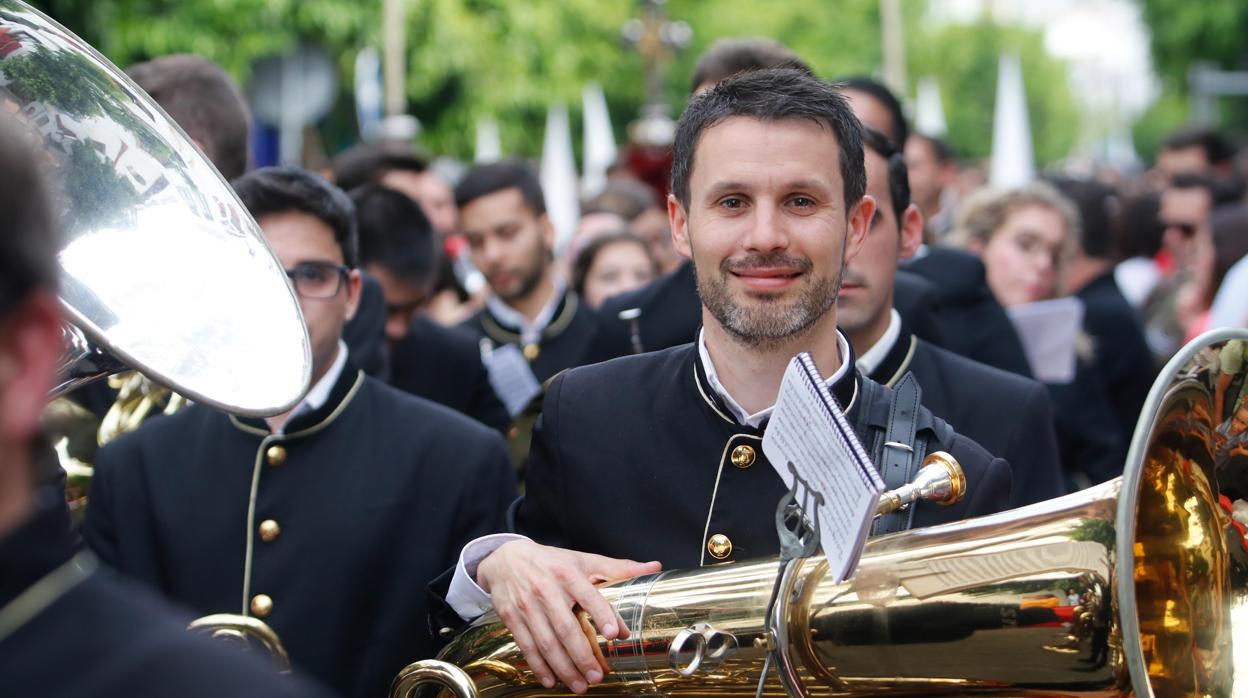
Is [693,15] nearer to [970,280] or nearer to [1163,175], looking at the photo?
[1163,175]

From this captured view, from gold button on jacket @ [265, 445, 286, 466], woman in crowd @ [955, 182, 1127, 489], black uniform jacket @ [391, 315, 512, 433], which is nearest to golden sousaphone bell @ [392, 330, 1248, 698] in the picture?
gold button on jacket @ [265, 445, 286, 466]

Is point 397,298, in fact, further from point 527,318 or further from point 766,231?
point 766,231

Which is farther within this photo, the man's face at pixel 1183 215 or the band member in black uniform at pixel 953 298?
the man's face at pixel 1183 215

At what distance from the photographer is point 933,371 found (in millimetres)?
3465

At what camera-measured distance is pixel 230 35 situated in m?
22.0

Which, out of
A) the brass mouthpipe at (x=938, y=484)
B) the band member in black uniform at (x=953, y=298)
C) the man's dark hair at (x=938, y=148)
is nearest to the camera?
the brass mouthpipe at (x=938, y=484)

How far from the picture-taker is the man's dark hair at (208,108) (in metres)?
4.17

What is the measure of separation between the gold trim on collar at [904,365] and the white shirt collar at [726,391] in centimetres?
72

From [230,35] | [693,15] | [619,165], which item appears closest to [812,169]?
[619,165]

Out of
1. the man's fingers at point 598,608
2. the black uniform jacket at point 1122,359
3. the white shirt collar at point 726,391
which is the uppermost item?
the white shirt collar at point 726,391

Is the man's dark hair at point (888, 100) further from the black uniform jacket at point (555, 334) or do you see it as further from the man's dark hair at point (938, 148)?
the man's dark hair at point (938, 148)

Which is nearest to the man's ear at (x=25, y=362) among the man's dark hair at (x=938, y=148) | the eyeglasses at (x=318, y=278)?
the eyeglasses at (x=318, y=278)

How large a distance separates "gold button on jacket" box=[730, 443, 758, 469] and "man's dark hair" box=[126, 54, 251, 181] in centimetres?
204

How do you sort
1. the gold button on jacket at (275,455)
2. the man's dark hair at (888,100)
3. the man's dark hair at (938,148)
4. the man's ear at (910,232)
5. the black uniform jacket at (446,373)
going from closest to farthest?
the gold button on jacket at (275,455) → the man's ear at (910,232) → the man's dark hair at (888,100) → the black uniform jacket at (446,373) → the man's dark hair at (938,148)
